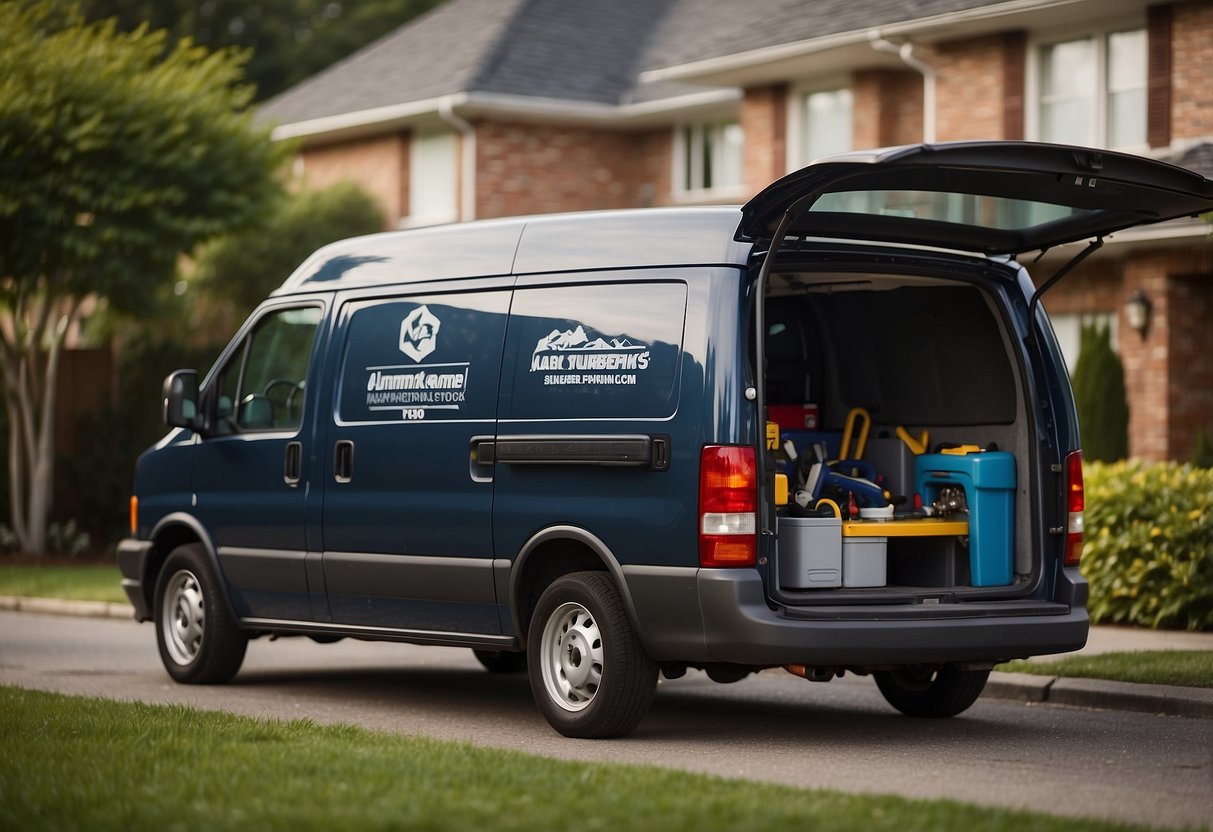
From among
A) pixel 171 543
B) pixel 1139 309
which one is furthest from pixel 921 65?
pixel 171 543

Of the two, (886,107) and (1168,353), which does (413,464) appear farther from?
(886,107)

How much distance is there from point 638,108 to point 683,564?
72.8 feet

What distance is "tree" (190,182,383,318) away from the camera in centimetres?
3081

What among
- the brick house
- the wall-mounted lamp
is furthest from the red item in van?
the wall-mounted lamp

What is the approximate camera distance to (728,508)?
326 inches

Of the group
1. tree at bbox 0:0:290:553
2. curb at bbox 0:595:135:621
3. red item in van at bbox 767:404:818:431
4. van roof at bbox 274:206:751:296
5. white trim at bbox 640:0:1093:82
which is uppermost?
white trim at bbox 640:0:1093:82

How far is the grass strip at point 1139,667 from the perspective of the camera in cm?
1063

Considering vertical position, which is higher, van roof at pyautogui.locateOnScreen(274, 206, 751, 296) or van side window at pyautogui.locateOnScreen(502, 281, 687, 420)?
van roof at pyautogui.locateOnScreen(274, 206, 751, 296)

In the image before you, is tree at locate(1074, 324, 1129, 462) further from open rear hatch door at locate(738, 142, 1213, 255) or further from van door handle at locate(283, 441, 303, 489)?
van door handle at locate(283, 441, 303, 489)

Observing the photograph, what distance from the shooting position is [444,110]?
29.5m

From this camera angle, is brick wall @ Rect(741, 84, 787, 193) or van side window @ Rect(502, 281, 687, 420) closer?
van side window @ Rect(502, 281, 687, 420)

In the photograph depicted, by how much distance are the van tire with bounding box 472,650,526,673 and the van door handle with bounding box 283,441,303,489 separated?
71.5 inches

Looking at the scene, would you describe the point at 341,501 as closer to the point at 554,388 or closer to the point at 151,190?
the point at 554,388

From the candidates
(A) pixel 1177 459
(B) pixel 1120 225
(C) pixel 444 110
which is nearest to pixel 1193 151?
(A) pixel 1177 459
